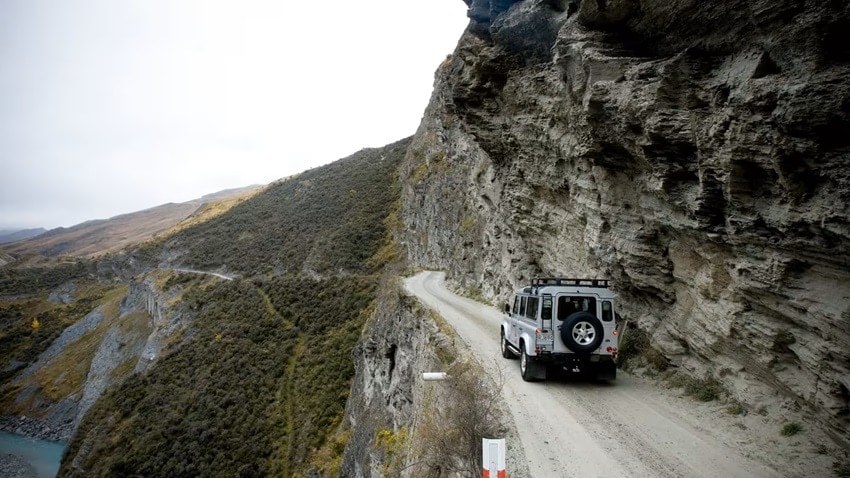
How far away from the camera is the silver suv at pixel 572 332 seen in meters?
10.5

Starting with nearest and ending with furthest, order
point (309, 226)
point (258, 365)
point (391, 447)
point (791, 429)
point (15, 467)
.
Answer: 1. point (791, 429)
2. point (391, 447)
3. point (258, 365)
4. point (15, 467)
5. point (309, 226)

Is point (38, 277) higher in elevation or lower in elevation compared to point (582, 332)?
lower

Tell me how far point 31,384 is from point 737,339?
91080mm

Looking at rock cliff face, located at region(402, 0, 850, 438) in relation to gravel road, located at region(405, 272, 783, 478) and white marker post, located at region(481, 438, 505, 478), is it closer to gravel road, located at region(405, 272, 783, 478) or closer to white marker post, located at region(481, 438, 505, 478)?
gravel road, located at region(405, 272, 783, 478)

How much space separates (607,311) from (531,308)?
71.9 inches

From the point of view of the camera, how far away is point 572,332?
1052 cm

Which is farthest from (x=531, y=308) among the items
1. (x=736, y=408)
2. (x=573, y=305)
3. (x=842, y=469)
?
(x=842, y=469)

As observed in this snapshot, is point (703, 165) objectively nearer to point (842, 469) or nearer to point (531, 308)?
point (531, 308)

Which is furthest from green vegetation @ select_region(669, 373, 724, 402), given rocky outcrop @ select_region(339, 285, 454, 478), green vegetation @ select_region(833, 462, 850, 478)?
rocky outcrop @ select_region(339, 285, 454, 478)

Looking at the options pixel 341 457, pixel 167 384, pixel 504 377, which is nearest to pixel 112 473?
pixel 167 384

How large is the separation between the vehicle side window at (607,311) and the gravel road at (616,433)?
1.70 m

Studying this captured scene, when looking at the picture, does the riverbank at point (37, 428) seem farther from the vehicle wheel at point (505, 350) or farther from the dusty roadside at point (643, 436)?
the dusty roadside at point (643, 436)

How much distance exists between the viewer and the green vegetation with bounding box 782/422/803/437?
7.28m

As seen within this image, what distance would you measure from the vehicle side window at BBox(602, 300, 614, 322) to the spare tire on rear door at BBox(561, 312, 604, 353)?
324 mm
